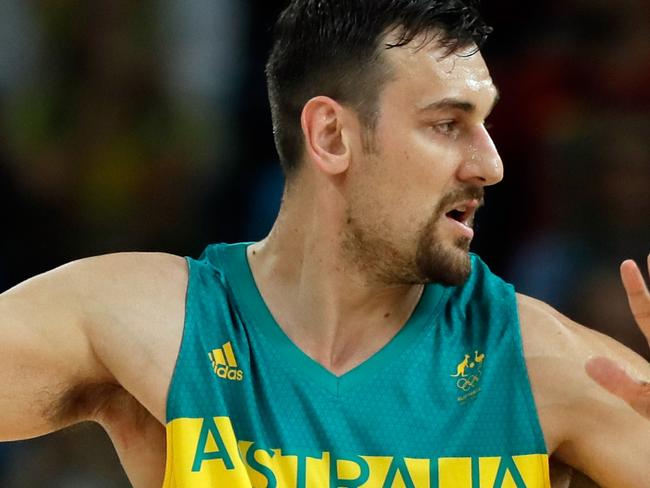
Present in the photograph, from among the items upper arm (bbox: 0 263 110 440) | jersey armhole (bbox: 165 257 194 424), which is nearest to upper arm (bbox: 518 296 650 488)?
jersey armhole (bbox: 165 257 194 424)

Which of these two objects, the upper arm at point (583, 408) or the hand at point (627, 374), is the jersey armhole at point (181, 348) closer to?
the upper arm at point (583, 408)

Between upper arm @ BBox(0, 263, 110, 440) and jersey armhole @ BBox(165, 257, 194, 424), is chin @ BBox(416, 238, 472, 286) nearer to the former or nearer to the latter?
jersey armhole @ BBox(165, 257, 194, 424)

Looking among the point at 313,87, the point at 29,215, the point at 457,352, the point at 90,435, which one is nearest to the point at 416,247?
the point at 457,352

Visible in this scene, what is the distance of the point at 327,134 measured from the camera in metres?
3.30

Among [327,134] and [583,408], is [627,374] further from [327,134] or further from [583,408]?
[327,134]

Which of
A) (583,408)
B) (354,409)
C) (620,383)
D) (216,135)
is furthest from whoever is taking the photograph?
(216,135)

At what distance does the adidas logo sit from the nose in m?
0.74

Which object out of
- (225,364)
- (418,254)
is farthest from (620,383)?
(225,364)

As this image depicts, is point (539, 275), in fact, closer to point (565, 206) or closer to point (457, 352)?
point (565, 206)

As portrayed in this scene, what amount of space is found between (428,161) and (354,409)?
0.65 m

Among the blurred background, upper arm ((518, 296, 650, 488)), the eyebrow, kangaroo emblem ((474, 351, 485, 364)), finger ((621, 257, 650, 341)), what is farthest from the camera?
the blurred background

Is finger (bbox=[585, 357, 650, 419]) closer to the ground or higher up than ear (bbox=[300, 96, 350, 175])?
closer to the ground

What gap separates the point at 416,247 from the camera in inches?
127

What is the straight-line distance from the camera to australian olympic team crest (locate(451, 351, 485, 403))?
3.23m
